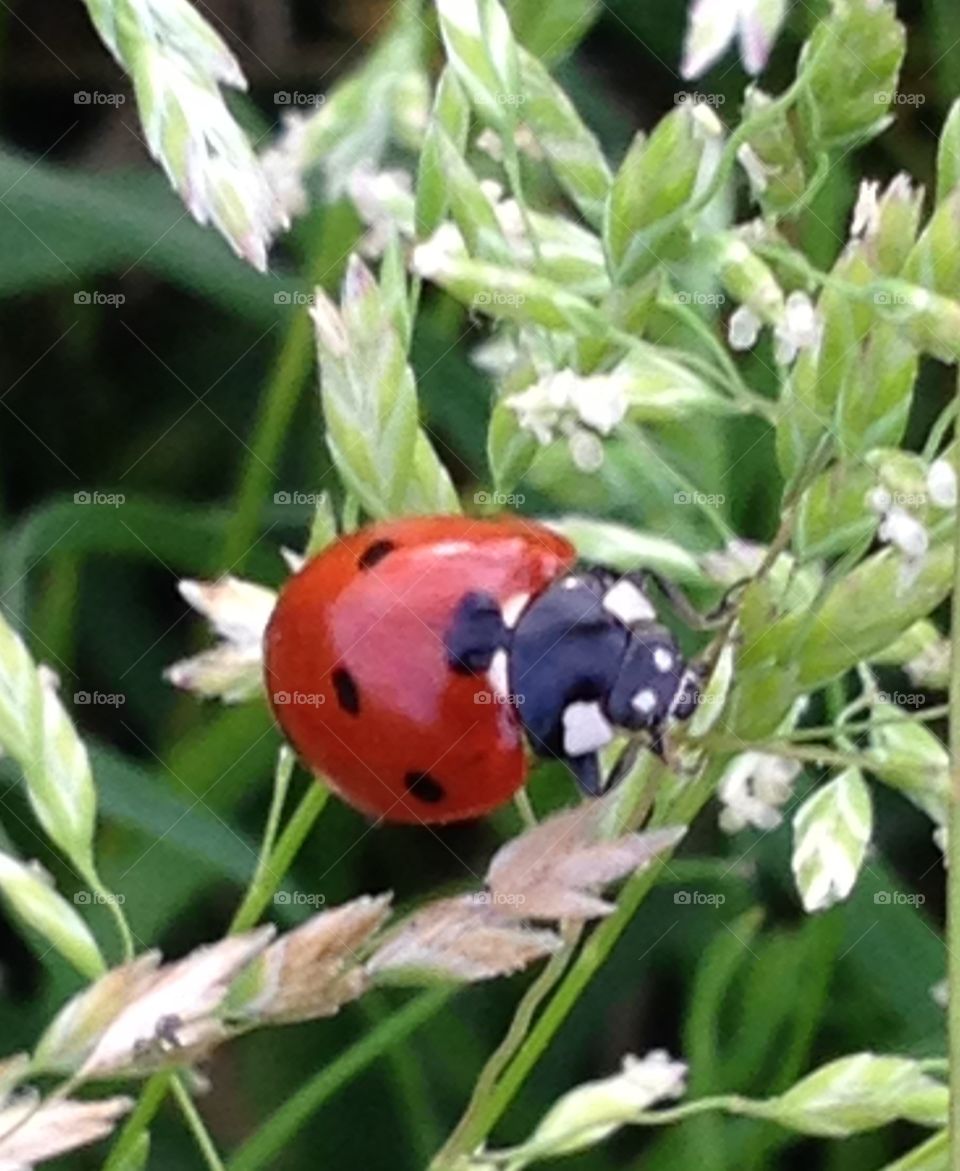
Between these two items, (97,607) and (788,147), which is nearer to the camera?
(788,147)

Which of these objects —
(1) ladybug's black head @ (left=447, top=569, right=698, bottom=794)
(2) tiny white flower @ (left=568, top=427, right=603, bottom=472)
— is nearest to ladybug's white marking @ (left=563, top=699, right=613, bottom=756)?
(1) ladybug's black head @ (left=447, top=569, right=698, bottom=794)

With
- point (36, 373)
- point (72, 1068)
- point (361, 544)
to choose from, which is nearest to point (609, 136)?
point (36, 373)

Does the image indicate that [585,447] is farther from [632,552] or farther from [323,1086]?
[323,1086]

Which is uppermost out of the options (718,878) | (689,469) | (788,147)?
(788,147)

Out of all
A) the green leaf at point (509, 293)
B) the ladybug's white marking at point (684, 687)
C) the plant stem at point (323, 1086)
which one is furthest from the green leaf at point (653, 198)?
the plant stem at point (323, 1086)

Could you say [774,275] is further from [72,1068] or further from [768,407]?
[72,1068]

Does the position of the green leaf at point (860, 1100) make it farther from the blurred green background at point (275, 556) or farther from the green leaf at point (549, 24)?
the green leaf at point (549, 24)
